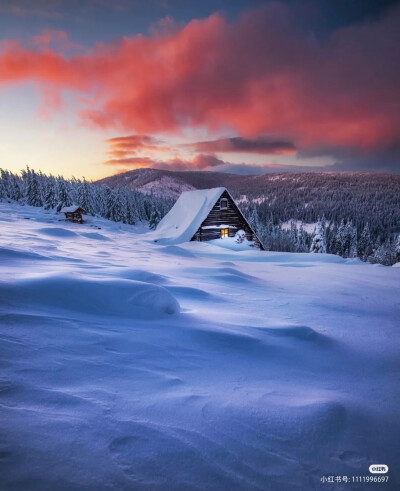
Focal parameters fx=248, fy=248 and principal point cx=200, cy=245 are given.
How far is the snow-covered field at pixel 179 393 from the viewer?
4.45ft

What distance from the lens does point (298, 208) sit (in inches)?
5782

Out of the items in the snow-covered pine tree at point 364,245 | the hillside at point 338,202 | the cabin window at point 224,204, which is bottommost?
the snow-covered pine tree at point 364,245

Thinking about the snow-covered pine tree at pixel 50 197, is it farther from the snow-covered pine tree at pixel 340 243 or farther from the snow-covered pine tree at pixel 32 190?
the snow-covered pine tree at pixel 340 243

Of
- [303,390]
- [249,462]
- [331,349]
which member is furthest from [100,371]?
[331,349]

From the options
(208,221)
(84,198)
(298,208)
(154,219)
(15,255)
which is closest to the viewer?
(15,255)

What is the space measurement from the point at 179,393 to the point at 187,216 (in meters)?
21.1

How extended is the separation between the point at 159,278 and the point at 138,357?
274cm

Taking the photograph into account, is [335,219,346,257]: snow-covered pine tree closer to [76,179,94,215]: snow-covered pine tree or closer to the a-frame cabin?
the a-frame cabin

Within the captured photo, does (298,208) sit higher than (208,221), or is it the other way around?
(298,208)

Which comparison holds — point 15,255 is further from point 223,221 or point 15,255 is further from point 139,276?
point 223,221

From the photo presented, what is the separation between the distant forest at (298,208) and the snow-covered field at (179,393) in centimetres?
3979

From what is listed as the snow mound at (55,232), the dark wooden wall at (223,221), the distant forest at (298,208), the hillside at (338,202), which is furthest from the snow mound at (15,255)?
the hillside at (338,202)

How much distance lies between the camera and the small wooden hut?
31156 millimetres

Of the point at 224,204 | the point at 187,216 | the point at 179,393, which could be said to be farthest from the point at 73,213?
the point at 179,393
